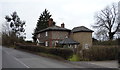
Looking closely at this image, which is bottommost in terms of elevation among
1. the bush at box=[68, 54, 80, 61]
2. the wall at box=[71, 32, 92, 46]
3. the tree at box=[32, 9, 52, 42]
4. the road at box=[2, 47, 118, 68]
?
the road at box=[2, 47, 118, 68]

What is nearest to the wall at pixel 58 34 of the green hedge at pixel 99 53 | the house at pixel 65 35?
the house at pixel 65 35

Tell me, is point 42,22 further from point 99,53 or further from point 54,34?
point 99,53

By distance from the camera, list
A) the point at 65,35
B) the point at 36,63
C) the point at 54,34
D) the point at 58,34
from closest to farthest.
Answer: the point at 36,63 < the point at 54,34 < the point at 58,34 < the point at 65,35

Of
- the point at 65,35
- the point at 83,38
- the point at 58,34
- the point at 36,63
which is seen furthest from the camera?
the point at 65,35

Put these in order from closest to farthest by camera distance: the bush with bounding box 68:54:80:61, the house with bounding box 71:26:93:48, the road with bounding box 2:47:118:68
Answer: the road with bounding box 2:47:118:68 → the bush with bounding box 68:54:80:61 → the house with bounding box 71:26:93:48

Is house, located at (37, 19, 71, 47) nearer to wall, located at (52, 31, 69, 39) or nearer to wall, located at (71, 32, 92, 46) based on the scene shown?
wall, located at (52, 31, 69, 39)

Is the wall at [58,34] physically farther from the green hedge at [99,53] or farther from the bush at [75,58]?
the green hedge at [99,53]

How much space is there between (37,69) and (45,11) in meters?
68.3

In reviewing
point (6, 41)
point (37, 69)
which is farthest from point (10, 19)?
point (37, 69)

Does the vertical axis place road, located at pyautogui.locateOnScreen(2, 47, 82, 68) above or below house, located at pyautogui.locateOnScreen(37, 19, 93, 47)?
below

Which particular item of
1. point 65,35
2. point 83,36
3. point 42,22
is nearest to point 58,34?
point 65,35

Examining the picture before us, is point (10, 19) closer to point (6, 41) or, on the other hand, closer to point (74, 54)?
point (6, 41)

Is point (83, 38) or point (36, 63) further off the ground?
point (83, 38)

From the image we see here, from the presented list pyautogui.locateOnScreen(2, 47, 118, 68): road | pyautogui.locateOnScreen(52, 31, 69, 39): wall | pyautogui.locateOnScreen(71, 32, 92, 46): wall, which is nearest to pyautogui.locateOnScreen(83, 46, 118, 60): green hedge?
pyautogui.locateOnScreen(2, 47, 118, 68): road
